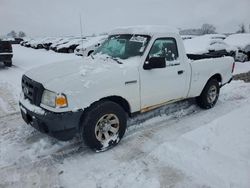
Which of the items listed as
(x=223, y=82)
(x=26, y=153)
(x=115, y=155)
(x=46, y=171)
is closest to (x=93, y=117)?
(x=115, y=155)

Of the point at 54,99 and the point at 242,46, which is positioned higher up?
the point at 242,46

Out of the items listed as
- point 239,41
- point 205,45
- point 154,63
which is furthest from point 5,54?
point 239,41

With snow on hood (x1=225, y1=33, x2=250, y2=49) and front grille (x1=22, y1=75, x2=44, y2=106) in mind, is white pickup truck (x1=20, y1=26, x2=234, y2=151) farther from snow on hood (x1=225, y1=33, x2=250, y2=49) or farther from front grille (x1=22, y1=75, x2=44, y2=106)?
snow on hood (x1=225, y1=33, x2=250, y2=49)

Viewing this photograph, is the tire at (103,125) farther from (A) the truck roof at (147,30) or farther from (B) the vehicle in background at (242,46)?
(B) the vehicle in background at (242,46)

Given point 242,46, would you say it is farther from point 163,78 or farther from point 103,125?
point 103,125

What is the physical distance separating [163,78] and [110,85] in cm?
122

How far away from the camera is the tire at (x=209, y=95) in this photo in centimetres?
596

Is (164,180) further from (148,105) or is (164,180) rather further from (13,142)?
(13,142)

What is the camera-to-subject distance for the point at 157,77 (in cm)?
459

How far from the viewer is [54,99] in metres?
3.60

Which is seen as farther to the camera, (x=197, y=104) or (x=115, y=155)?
(x=197, y=104)

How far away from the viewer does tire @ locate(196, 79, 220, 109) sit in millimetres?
5961

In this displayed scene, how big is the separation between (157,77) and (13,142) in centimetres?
278

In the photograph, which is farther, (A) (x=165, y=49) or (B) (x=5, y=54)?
(B) (x=5, y=54)
